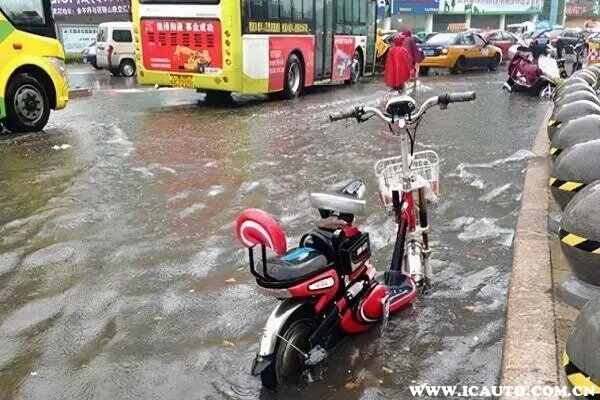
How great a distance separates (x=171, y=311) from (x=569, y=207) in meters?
2.69

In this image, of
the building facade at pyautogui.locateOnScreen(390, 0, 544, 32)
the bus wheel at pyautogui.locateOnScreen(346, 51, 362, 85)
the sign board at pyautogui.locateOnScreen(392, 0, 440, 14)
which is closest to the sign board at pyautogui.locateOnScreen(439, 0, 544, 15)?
the building facade at pyautogui.locateOnScreen(390, 0, 544, 32)

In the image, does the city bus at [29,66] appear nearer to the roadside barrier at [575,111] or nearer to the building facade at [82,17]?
the roadside barrier at [575,111]

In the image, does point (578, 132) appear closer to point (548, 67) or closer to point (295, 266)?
point (295, 266)

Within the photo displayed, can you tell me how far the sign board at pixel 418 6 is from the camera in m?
61.6

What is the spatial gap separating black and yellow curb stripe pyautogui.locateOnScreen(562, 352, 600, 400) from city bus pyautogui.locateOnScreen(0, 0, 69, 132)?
34.0 ft

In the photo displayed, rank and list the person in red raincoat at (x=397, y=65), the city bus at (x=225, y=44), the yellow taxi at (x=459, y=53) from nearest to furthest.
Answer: the person in red raincoat at (x=397, y=65)
the city bus at (x=225, y=44)
the yellow taxi at (x=459, y=53)

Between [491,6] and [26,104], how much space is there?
61.9 metres

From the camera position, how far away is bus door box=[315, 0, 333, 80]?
18.0m

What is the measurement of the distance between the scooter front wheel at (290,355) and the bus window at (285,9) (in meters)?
13.2

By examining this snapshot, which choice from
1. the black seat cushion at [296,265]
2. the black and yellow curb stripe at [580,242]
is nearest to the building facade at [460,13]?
the black and yellow curb stripe at [580,242]

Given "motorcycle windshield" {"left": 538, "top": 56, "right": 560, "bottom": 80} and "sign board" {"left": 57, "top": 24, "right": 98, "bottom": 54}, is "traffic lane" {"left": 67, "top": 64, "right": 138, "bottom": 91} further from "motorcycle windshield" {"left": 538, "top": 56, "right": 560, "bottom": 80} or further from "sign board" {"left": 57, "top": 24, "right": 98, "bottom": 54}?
"motorcycle windshield" {"left": 538, "top": 56, "right": 560, "bottom": 80}

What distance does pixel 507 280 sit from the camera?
16.7 feet

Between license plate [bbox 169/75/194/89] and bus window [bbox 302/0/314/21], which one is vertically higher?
bus window [bbox 302/0/314/21]

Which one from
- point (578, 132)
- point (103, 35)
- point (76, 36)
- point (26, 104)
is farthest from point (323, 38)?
point (76, 36)
